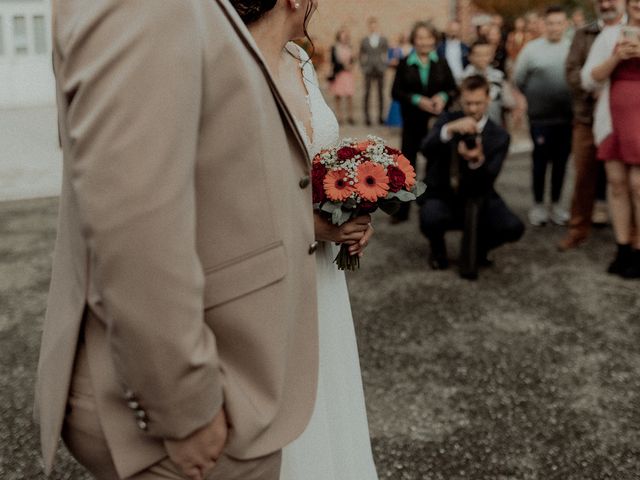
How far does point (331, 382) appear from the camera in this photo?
2.07 m

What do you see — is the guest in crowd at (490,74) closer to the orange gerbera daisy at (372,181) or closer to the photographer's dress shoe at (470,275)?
the photographer's dress shoe at (470,275)

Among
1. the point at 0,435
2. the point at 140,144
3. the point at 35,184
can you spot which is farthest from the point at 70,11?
the point at 35,184

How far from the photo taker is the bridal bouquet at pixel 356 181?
2.09m

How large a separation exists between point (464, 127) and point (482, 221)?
0.73 m

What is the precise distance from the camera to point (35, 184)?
31.7ft

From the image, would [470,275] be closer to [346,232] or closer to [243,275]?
[346,232]

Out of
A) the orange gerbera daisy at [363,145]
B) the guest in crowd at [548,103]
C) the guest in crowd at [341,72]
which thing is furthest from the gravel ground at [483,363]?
the guest in crowd at [341,72]

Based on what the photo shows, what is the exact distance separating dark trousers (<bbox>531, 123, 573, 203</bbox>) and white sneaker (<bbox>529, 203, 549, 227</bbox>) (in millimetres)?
67

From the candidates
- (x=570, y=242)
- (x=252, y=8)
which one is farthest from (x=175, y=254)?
(x=570, y=242)

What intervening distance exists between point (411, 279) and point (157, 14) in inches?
187

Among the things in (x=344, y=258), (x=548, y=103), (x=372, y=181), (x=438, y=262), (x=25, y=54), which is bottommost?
(x=438, y=262)

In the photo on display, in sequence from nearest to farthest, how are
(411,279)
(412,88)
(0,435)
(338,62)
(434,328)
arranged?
(0,435)
(434,328)
(411,279)
(412,88)
(338,62)

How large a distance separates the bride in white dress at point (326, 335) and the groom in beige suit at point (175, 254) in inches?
17.5

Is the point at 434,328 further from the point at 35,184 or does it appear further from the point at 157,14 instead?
the point at 35,184
